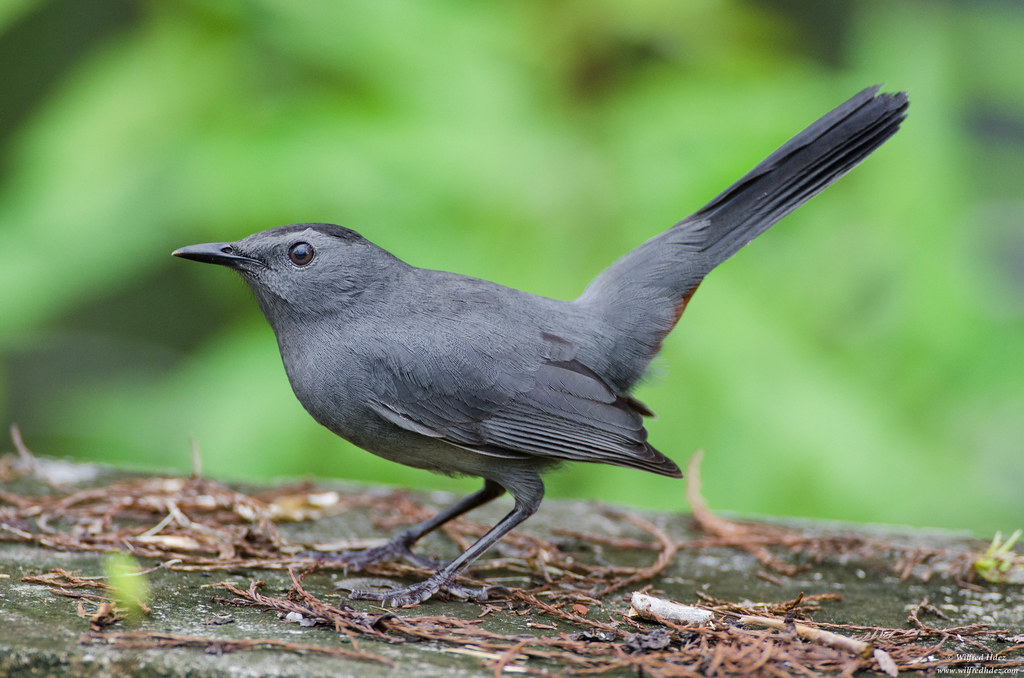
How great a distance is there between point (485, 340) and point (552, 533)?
89cm

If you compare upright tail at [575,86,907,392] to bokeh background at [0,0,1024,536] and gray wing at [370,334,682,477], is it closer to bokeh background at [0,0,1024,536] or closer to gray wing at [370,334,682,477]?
gray wing at [370,334,682,477]

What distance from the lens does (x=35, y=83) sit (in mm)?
7172

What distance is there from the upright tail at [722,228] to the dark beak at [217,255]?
1.11m

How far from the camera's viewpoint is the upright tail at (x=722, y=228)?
3.41 metres

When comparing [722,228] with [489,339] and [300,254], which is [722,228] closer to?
[489,339]

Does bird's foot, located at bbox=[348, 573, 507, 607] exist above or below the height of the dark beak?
below

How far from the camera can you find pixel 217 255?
10.4 ft

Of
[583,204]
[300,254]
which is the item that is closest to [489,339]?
[300,254]

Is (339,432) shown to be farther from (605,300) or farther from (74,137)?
(74,137)

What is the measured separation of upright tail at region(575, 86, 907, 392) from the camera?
11.2ft

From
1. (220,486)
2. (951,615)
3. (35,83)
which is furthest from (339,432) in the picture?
(35,83)

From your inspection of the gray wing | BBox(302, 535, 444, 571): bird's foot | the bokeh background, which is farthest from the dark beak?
the bokeh background

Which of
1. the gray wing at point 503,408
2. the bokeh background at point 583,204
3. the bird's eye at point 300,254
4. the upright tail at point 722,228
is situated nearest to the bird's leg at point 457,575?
the gray wing at point 503,408

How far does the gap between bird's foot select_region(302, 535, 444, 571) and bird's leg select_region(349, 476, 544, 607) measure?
0.16 meters
